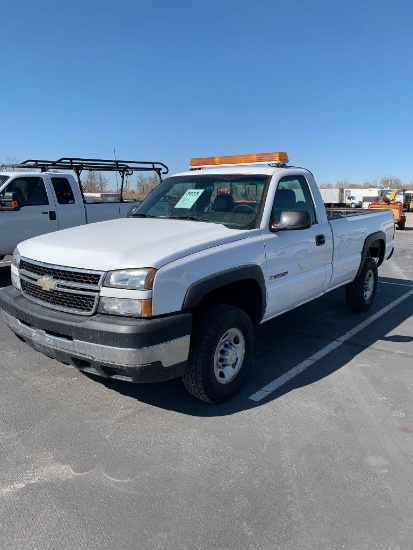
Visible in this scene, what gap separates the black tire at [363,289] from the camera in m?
6.21

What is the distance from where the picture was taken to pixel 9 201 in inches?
321

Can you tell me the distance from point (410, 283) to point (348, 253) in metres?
3.90

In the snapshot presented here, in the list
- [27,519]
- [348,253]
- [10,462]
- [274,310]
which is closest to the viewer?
[27,519]

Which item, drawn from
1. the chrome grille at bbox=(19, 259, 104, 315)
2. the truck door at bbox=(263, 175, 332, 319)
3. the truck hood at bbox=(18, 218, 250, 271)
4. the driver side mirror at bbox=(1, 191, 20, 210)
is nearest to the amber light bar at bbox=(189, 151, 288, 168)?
the truck door at bbox=(263, 175, 332, 319)

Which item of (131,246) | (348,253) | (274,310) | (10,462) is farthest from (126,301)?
(348,253)

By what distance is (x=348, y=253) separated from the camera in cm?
562

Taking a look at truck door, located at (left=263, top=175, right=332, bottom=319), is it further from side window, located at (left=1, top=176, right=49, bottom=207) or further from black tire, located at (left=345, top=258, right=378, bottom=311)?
side window, located at (left=1, top=176, right=49, bottom=207)

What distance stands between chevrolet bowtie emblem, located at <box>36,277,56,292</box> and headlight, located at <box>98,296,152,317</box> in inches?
19.6

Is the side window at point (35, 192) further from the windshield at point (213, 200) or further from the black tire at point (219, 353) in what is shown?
the black tire at point (219, 353)

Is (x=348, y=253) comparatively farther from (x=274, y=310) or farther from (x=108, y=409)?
(x=108, y=409)

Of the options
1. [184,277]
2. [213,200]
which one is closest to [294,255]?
[213,200]

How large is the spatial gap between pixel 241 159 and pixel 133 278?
2.68 metres

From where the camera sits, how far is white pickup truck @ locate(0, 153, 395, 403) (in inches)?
120

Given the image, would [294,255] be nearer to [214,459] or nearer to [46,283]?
[214,459]
